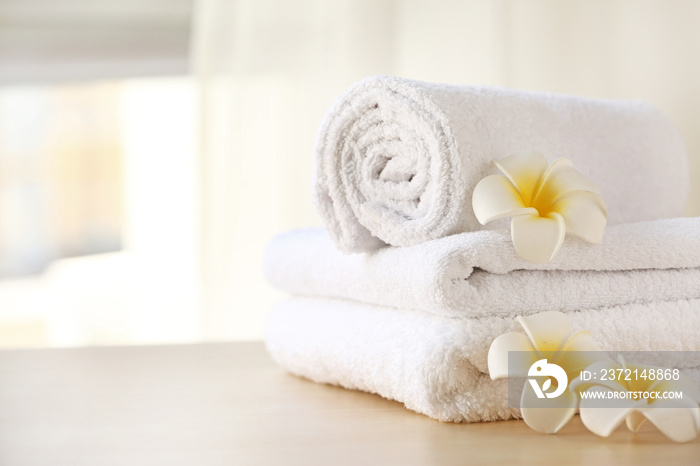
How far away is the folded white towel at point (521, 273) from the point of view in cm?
56

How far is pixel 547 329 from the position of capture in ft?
1.79

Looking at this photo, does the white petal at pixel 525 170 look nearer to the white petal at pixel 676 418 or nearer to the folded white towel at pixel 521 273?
the folded white towel at pixel 521 273

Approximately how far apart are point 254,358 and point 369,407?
12.8 inches

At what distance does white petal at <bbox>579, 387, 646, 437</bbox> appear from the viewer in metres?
0.49

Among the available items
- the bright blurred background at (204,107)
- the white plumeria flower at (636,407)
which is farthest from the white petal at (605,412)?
the bright blurred background at (204,107)

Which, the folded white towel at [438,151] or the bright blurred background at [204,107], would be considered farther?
the bright blurred background at [204,107]

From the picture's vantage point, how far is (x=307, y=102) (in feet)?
4.71

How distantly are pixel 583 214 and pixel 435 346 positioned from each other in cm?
16

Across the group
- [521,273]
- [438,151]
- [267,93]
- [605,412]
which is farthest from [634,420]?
[267,93]

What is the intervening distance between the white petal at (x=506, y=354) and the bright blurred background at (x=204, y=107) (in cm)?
52

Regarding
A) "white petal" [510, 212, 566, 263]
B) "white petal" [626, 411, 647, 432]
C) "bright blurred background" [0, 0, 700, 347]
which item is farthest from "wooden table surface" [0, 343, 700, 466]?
"bright blurred background" [0, 0, 700, 347]

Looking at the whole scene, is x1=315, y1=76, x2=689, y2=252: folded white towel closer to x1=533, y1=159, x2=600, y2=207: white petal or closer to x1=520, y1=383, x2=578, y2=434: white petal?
x1=533, y1=159, x2=600, y2=207: white petal

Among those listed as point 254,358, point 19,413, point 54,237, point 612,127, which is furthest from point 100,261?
point 612,127

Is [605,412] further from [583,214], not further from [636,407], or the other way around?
[583,214]
